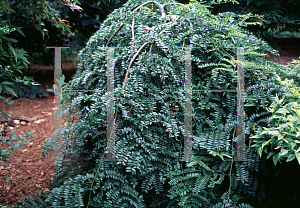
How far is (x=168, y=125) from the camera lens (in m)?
1.69

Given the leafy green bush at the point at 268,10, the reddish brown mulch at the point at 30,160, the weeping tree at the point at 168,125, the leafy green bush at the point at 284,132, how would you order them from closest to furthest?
1. the leafy green bush at the point at 284,132
2. the weeping tree at the point at 168,125
3. the reddish brown mulch at the point at 30,160
4. the leafy green bush at the point at 268,10

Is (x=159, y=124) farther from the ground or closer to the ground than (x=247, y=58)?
closer to the ground

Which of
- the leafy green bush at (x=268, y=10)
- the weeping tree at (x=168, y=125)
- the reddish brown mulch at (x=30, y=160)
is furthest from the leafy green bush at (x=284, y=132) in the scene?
the leafy green bush at (x=268, y=10)

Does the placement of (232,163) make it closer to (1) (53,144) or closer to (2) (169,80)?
(2) (169,80)

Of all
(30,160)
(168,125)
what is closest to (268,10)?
(168,125)

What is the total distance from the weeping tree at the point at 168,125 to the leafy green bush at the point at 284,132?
0.25 feet

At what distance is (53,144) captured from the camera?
1.99 metres

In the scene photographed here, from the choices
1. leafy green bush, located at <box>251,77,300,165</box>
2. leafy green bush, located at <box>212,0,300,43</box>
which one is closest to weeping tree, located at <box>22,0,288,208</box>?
leafy green bush, located at <box>251,77,300,165</box>

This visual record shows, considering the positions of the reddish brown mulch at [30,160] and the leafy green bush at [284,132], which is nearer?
the leafy green bush at [284,132]

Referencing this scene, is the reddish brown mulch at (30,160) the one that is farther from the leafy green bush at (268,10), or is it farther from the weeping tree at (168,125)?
the leafy green bush at (268,10)

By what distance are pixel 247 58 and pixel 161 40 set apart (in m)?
0.73

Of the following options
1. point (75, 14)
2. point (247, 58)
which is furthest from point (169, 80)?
point (75, 14)

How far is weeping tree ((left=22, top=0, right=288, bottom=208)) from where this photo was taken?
1.70m

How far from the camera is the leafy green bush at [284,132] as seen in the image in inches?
60.7
